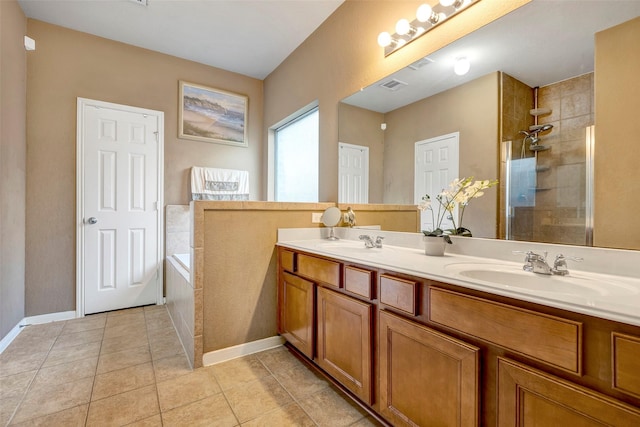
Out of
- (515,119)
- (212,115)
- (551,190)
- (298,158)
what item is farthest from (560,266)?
(212,115)

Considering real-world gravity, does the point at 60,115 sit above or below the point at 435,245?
above

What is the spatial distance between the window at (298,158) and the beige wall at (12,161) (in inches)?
92.6

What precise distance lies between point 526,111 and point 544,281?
762 millimetres

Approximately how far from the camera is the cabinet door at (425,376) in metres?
0.94

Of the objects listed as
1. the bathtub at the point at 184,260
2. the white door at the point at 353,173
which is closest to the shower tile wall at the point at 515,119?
the white door at the point at 353,173

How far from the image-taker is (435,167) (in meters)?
1.72

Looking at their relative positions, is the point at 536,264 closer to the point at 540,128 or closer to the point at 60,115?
the point at 540,128

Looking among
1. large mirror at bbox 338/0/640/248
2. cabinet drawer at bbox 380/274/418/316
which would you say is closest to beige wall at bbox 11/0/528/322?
large mirror at bbox 338/0/640/248

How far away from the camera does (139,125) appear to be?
9.98ft

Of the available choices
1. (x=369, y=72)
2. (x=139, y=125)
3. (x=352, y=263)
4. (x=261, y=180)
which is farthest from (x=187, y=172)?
(x=352, y=263)

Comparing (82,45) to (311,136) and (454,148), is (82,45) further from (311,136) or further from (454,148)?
(454,148)

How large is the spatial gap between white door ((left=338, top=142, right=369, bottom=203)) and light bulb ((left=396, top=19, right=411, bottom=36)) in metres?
0.78

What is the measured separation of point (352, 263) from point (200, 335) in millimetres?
1181

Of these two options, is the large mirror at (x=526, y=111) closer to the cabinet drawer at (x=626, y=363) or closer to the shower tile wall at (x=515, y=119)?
the shower tile wall at (x=515, y=119)
